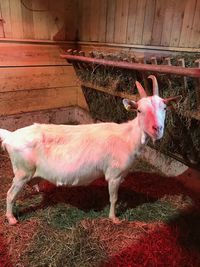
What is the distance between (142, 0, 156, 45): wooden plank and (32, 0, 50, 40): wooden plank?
2.09 metres

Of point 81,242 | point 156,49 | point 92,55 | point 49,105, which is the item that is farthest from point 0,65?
point 81,242

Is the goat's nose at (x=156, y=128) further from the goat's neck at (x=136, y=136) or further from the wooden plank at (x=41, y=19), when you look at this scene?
the wooden plank at (x=41, y=19)

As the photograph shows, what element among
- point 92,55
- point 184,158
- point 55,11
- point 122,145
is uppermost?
point 55,11

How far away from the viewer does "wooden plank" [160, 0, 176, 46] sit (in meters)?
3.02

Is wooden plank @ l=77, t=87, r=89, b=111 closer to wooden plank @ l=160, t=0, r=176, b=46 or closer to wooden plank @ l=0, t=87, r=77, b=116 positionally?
wooden plank @ l=0, t=87, r=77, b=116

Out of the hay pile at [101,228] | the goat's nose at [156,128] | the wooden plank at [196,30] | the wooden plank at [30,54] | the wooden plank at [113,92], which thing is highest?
the wooden plank at [196,30]

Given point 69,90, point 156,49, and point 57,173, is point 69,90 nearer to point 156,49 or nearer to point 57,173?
point 156,49

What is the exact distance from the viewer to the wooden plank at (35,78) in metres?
4.41

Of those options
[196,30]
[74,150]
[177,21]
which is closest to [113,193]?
[74,150]

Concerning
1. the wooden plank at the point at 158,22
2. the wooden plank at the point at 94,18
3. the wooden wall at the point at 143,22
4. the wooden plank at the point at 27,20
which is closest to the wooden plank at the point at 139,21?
the wooden wall at the point at 143,22

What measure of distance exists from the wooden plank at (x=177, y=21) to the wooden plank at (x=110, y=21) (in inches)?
48.3

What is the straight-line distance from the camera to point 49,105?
5.09 meters

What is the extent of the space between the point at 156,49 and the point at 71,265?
2924mm

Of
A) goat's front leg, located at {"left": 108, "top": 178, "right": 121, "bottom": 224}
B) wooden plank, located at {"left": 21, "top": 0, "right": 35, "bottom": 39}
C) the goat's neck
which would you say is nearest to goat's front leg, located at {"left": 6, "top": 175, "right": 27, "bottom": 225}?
goat's front leg, located at {"left": 108, "top": 178, "right": 121, "bottom": 224}
